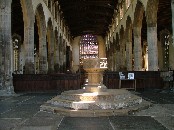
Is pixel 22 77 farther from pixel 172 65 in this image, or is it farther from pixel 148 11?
pixel 172 65

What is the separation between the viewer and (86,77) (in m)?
21.8

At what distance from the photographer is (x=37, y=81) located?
14.7 metres

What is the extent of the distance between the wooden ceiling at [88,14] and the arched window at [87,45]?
11.4ft

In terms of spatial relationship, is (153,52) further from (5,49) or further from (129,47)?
(5,49)

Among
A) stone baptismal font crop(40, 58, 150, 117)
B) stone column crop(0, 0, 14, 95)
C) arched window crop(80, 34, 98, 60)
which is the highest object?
arched window crop(80, 34, 98, 60)

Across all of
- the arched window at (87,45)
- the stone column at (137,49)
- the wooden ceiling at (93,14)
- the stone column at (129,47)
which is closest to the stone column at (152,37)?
the stone column at (137,49)

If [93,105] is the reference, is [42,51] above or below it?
above

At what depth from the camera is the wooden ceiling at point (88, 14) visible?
28239 millimetres

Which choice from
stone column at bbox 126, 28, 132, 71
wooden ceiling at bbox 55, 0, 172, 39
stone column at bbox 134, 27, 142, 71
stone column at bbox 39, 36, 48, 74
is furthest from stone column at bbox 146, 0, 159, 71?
stone column at bbox 39, 36, 48, 74

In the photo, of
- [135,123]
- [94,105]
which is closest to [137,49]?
[94,105]

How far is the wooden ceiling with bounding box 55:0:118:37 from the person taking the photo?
2824 centimetres

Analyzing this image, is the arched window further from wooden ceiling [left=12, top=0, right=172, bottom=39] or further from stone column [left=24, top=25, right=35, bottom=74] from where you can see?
stone column [left=24, top=25, right=35, bottom=74]

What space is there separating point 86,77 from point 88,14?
545 inches

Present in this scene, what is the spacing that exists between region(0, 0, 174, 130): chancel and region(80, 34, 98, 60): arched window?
6740 mm
